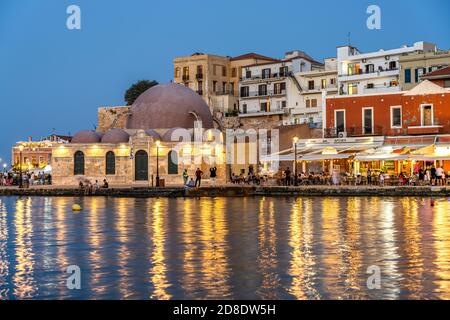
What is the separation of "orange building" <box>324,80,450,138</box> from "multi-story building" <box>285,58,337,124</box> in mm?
16252

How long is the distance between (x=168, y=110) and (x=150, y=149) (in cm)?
417

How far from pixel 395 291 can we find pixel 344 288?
0.65m

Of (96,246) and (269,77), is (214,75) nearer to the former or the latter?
(269,77)

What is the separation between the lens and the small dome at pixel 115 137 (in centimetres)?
5078

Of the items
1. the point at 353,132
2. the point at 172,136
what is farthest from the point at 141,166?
the point at 353,132

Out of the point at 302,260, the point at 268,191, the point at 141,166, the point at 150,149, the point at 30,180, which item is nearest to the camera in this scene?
the point at 302,260

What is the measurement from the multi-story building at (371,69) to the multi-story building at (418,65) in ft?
13.2

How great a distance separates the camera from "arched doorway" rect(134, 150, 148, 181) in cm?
4994

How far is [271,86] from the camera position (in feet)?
229

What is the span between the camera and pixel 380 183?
37.7m

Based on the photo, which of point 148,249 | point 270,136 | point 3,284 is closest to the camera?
point 3,284

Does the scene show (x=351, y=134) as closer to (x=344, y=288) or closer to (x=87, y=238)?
(x=87, y=238)

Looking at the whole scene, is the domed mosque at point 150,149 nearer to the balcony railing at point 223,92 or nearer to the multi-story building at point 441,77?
the multi-story building at point 441,77

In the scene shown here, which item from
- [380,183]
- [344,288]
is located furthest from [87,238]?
[380,183]
